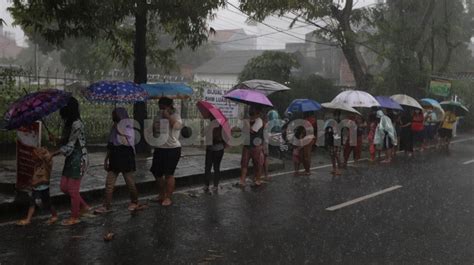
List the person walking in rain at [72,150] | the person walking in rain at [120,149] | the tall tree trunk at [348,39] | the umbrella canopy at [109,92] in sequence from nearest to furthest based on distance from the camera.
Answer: the person walking in rain at [72,150], the person walking in rain at [120,149], the umbrella canopy at [109,92], the tall tree trunk at [348,39]

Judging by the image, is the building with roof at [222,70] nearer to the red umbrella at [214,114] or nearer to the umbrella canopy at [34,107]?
the red umbrella at [214,114]

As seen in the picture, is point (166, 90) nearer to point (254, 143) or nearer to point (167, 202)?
point (254, 143)

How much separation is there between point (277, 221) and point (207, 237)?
1293 mm

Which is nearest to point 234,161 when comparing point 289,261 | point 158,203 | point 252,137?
point 252,137

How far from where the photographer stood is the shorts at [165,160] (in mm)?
7754

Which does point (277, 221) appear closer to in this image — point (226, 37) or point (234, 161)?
point (234, 161)

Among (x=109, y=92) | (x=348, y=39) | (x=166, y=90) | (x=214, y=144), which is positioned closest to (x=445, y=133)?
(x=348, y=39)

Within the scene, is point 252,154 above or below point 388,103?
below

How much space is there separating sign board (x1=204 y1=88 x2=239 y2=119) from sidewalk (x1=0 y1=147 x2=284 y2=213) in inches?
72.6

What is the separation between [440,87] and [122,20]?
1719 cm

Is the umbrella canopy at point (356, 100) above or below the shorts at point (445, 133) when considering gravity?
above

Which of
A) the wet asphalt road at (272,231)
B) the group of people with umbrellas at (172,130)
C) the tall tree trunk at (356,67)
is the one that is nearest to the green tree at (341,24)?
the tall tree trunk at (356,67)

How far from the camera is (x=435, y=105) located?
17.8 m

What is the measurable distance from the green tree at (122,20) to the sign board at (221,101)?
90.4 inches
